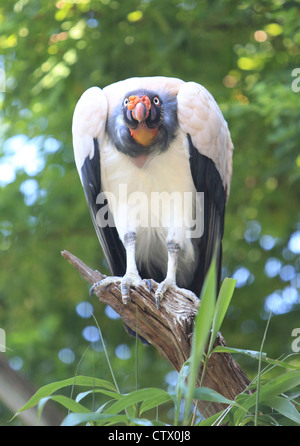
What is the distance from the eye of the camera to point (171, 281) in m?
3.08

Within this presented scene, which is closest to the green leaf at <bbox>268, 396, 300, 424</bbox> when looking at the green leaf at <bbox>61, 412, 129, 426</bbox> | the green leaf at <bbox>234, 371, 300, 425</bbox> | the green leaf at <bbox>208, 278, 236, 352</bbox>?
the green leaf at <bbox>234, 371, 300, 425</bbox>

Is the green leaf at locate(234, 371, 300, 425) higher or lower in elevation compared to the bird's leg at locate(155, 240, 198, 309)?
higher

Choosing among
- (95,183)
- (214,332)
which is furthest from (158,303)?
(95,183)

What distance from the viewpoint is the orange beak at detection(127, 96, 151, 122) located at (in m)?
2.98

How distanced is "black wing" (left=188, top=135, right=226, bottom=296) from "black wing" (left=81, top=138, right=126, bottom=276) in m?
0.48

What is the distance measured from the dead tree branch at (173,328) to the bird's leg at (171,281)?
29 mm

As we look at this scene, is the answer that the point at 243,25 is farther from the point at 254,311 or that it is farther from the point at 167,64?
the point at 254,311

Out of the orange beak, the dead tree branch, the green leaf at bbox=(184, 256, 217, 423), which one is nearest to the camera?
the green leaf at bbox=(184, 256, 217, 423)

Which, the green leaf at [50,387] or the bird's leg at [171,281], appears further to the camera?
the bird's leg at [171,281]

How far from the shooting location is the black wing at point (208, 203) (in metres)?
3.34

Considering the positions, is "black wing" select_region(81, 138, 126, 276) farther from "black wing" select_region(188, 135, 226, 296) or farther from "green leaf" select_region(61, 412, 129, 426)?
"green leaf" select_region(61, 412, 129, 426)

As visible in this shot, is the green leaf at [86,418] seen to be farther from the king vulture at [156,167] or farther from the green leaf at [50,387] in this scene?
the king vulture at [156,167]

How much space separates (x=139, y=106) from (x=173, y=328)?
108 cm

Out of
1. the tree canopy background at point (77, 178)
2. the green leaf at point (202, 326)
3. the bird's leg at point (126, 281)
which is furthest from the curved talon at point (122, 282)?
the tree canopy background at point (77, 178)
